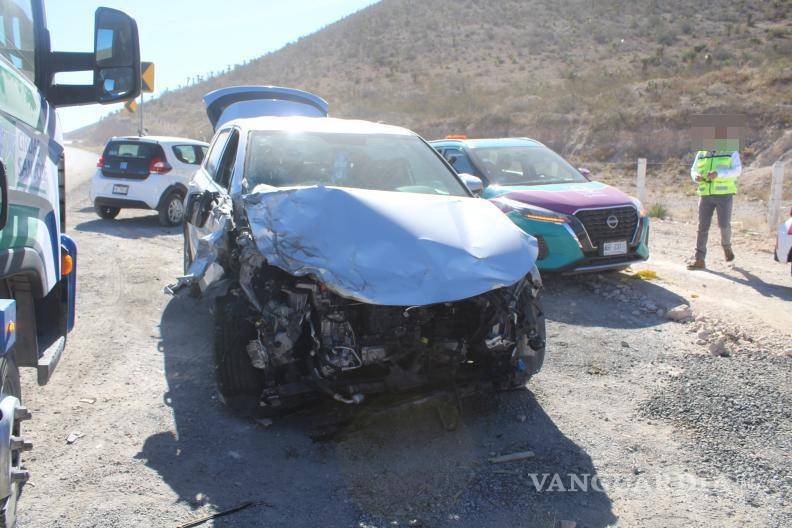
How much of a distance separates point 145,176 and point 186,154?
3.07 ft

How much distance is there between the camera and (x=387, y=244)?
4.02 meters

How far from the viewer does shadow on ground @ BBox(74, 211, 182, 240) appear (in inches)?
458

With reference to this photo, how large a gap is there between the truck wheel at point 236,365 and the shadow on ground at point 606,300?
12.0ft

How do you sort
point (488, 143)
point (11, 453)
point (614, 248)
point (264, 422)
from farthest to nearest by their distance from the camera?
1. point (488, 143)
2. point (614, 248)
3. point (264, 422)
4. point (11, 453)

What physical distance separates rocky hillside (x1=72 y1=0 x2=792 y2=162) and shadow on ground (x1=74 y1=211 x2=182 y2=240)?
1008cm

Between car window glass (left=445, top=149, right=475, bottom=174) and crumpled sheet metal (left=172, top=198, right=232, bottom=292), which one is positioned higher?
car window glass (left=445, top=149, right=475, bottom=174)

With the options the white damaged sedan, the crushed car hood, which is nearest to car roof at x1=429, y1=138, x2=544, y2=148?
the crushed car hood

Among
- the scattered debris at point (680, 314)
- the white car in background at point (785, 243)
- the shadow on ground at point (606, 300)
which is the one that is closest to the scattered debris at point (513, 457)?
the shadow on ground at point (606, 300)

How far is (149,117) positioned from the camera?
64.5 m

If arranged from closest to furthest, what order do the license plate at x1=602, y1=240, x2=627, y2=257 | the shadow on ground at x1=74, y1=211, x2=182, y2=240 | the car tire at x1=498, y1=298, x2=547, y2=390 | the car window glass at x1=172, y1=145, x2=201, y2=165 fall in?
the car tire at x1=498, y1=298, x2=547, y2=390 → the license plate at x1=602, y1=240, x2=627, y2=257 → the shadow on ground at x1=74, y1=211, x2=182, y2=240 → the car window glass at x1=172, y1=145, x2=201, y2=165

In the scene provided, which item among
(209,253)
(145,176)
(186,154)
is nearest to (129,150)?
(145,176)

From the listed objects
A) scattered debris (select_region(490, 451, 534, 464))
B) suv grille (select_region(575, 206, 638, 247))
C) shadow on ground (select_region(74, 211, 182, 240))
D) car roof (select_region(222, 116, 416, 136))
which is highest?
car roof (select_region(222, 116, 416, 136))

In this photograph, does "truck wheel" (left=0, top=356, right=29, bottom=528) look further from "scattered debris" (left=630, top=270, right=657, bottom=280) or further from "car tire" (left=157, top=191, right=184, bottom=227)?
"car tire" (left=157, top=191, right=184, bottom=227)

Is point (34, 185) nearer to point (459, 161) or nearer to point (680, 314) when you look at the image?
point (680, 314)
